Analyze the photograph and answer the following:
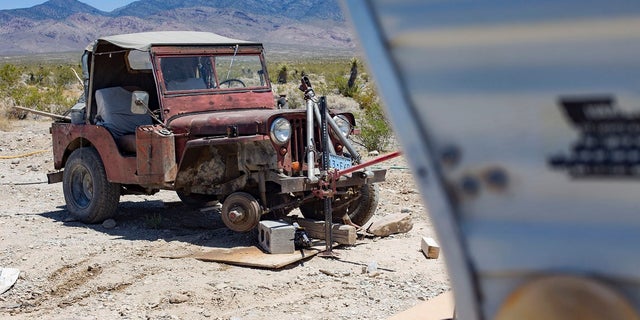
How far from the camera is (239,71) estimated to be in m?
9.08

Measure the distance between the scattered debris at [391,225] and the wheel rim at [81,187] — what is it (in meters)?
3.12

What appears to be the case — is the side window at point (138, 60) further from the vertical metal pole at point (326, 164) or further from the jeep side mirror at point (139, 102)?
the vertical metal pole at point (326, 164)

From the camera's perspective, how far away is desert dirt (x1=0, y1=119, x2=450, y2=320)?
233 inches

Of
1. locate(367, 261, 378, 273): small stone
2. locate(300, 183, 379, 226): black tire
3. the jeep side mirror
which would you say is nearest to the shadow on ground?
locate(300, 183, 379, 226): black tire

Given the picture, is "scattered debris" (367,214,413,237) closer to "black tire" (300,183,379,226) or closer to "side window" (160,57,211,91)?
"black tire" (300,183,379,226)

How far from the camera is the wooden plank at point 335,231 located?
7.50 m

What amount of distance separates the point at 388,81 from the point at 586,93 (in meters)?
0.40

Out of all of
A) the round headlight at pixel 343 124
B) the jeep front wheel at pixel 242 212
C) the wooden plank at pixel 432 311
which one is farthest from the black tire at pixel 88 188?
the wooden plank at pixel 432 311

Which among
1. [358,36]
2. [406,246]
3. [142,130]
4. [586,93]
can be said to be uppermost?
[358,36]

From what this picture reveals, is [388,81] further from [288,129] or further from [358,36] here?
[288,129]

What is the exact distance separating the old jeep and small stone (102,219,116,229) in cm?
9

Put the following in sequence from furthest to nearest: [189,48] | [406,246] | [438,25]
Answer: [189,48]
[406,246]
[438,25]

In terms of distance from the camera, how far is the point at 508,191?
172 centimetres

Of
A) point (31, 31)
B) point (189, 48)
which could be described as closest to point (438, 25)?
point (189, 48)
